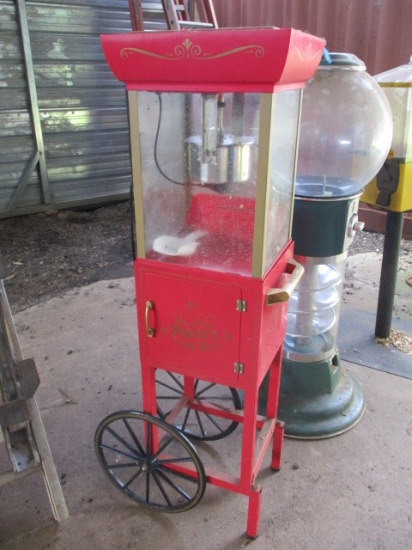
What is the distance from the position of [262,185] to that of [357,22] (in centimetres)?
394

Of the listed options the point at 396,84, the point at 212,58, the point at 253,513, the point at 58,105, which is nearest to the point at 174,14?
the point at 58,105

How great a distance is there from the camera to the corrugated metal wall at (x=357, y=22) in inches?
165

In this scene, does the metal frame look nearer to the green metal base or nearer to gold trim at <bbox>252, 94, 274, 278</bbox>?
the green metal base

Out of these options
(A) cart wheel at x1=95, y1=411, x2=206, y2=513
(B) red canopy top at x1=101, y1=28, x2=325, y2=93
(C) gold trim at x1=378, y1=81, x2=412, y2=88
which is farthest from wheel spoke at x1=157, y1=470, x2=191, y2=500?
(C) gold trim at x1=378, y1=81, x2=412, y2=88

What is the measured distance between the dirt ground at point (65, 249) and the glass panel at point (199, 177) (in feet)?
7.12

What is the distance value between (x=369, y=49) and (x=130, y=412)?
13.6 feet

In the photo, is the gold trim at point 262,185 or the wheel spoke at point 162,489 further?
the wheel spoke at point 162,489

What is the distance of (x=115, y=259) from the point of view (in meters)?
4.37

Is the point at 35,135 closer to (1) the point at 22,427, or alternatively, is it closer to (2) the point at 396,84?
(2) the point at 396,84

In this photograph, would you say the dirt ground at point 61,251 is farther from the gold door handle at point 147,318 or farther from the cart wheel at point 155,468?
the gold door handle at point 147,318

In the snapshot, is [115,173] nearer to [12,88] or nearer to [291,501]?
[12,88]

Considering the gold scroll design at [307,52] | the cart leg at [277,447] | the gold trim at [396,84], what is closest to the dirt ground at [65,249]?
the gold trim at [396,84]

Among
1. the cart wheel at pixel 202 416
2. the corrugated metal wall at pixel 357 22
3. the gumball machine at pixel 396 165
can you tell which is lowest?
the cart wheel at pixel 202 416

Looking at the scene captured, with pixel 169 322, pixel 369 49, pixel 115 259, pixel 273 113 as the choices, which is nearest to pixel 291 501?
pixel 169 322
